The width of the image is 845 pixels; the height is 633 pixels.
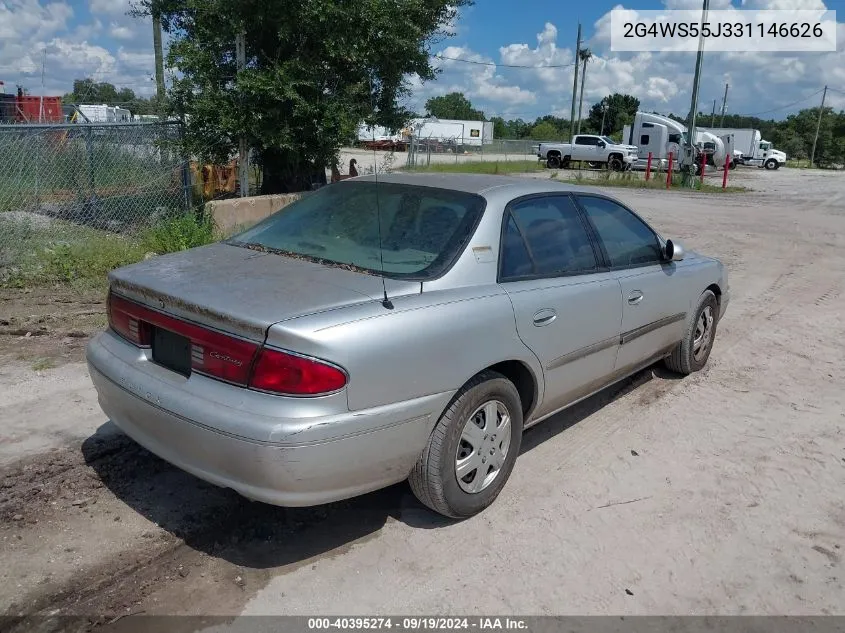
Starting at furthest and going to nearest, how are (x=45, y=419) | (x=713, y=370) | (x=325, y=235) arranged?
(x=713, y=370), (x=45, y=419), (x=325, y=235)

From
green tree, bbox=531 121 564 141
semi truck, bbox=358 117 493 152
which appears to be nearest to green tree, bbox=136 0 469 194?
semi truck, bbox=358 117 493 152

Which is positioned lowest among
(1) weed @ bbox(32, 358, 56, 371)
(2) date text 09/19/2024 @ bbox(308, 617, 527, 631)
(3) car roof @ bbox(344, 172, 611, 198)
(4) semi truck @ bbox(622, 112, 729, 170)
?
(2) date text 09/19/2024 @ bbox(308, 617, 527, 631)

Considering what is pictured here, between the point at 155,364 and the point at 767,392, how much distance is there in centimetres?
434

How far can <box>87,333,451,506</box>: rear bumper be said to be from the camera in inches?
108

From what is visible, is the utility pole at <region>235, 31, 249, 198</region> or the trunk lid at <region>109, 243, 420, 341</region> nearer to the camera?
the trunk lid at <region>109, 243, 420, 341</region>

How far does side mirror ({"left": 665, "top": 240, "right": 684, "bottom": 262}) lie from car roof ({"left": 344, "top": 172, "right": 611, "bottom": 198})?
0.84m

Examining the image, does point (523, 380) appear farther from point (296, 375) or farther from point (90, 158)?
point (90, 158)

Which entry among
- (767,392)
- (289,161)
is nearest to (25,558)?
(767,392)

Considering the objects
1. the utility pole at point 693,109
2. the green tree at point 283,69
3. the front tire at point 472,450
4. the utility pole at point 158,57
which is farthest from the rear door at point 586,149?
the front tire at point 472,450

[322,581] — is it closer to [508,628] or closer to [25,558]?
[508,628]

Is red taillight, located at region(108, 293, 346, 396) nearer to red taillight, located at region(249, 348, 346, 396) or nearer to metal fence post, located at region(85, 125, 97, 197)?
red taillight, located at region(249, 348, 346, 396)

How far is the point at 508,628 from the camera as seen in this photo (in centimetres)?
278

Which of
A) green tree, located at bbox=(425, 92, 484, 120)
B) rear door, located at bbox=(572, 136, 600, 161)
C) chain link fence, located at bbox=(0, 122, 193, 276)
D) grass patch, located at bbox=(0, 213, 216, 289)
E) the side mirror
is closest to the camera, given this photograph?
the side mirror

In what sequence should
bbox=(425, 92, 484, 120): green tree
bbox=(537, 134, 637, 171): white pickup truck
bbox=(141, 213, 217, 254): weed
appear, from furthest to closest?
bbox=(425, 92, 484, 120): green tree → bbox=(537, 134, 637, 171): white pickup truck → bbox=(141, 213, 217, 254): weed
